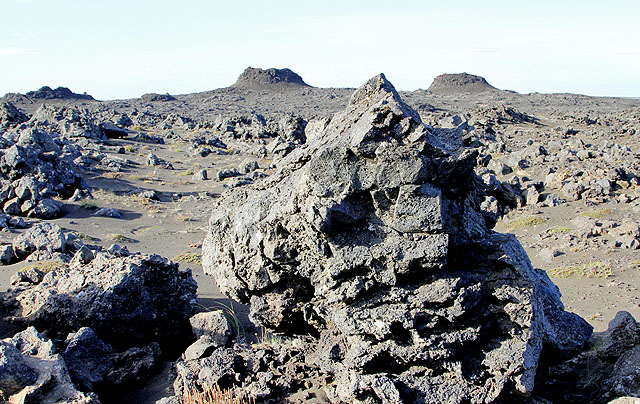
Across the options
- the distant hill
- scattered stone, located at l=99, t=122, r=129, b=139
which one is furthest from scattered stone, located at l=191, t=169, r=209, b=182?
the distant hill

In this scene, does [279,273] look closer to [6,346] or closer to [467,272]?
[467,272]

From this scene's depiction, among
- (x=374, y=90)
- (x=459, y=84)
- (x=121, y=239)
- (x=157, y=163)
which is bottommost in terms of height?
(x=121, y=239)

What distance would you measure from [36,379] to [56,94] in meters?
79.2

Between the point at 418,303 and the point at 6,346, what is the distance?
12.6ft

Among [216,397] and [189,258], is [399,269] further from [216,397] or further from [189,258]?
[189,258]

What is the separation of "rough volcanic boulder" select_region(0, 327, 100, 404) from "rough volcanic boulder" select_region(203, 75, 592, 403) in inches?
85.7

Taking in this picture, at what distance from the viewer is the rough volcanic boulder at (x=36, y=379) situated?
4.89 meters

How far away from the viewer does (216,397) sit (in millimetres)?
4949

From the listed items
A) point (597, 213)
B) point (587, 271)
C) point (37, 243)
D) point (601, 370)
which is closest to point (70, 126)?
point (37, 243)

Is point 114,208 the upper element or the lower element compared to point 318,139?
lower

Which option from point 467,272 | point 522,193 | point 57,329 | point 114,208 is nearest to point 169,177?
point 114,208

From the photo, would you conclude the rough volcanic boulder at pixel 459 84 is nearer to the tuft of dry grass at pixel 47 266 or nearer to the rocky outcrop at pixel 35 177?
the rocky outcrop at pixel 35 177

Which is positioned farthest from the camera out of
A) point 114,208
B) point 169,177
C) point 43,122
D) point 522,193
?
point 43,122

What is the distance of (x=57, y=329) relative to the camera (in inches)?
262
